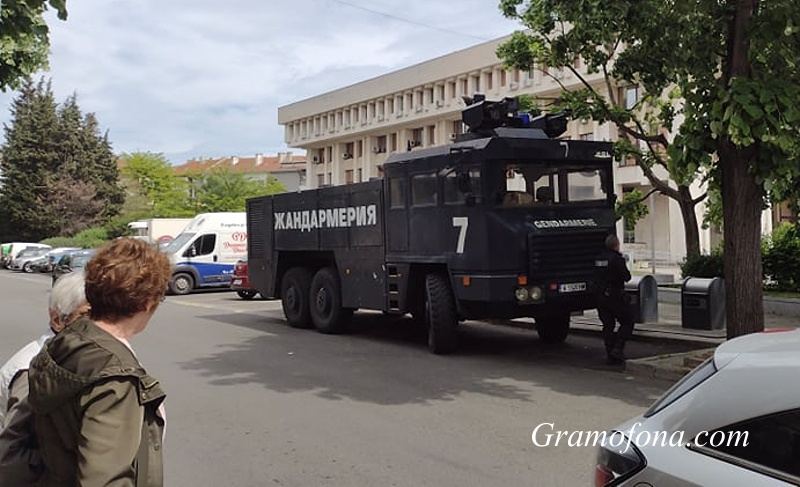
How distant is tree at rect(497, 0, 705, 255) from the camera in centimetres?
905

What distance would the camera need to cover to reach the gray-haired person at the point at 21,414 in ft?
7.50

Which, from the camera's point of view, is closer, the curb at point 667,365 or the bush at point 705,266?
the curb at point 667,365

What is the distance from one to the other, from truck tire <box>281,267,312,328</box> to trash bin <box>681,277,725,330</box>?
698 cm

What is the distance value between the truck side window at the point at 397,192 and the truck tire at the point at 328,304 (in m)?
2.39

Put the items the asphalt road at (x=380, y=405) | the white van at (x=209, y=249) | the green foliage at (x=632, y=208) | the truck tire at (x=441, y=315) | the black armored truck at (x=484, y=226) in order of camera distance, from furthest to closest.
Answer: the white van at (x=209, y=249) → the green foliage at (x=632, y=208) → the truck tire at (x=441, y=315) → the black armored truck at (x=484, y=226) → the asphalt road at (x=380, y=405)

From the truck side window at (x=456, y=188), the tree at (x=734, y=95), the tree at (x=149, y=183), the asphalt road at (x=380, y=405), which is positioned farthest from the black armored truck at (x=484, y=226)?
the tree at (x=149, y=183)

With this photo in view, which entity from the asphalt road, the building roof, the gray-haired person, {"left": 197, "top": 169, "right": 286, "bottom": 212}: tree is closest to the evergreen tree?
{"left": 197, "top": 169, "right": 286, "bottom": 212}: tree

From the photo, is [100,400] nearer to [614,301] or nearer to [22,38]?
[22,38]

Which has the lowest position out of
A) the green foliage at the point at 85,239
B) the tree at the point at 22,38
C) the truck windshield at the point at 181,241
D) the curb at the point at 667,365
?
the curb at the point at 667,365

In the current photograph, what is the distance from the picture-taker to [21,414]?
236 cm

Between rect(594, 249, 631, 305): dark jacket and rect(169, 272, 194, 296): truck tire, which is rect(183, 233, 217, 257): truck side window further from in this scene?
rect(594, 249, 631, 305): dark jacket

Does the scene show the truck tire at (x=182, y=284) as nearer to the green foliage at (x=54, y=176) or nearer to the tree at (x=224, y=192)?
the tree at (x=224, y=192)

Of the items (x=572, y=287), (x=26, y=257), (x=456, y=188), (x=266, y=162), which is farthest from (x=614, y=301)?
(x=266, y=162)

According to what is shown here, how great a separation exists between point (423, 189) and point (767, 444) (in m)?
8.59
